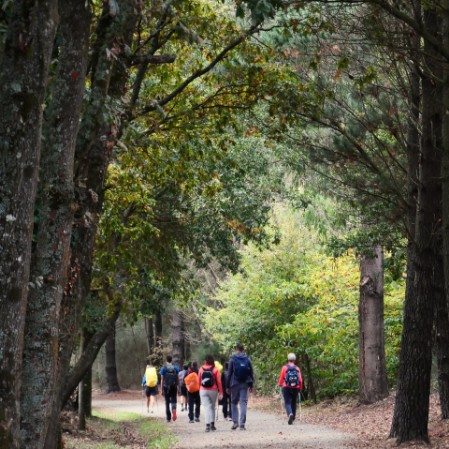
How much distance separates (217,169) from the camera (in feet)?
59.8

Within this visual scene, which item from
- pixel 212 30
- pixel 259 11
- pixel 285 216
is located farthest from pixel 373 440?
pixel 285 216

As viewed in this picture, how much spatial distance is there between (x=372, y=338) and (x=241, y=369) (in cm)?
515

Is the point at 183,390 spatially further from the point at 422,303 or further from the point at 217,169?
the point at 422,303

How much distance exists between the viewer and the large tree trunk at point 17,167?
5.82 metres

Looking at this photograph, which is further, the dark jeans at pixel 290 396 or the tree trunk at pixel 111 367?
the tree trunk at pixel 111 367

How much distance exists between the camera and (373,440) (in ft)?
49.6

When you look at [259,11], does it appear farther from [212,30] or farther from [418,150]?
[418,150]

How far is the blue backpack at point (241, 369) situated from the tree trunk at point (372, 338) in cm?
489

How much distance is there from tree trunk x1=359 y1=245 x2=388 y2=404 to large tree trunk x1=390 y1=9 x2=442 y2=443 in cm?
856

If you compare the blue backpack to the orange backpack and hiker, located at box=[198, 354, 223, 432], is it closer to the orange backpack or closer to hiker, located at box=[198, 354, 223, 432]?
hiker, located at box=[198, 354, 223, 432]

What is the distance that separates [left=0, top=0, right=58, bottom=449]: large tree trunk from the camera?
19.1ft

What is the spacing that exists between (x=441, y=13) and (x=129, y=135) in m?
4.10

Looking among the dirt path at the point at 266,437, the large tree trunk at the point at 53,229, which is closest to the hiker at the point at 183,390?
the dirt path at the point at 266,437

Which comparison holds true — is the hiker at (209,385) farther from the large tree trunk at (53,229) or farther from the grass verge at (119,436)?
the large tree trunk at (53,229)
